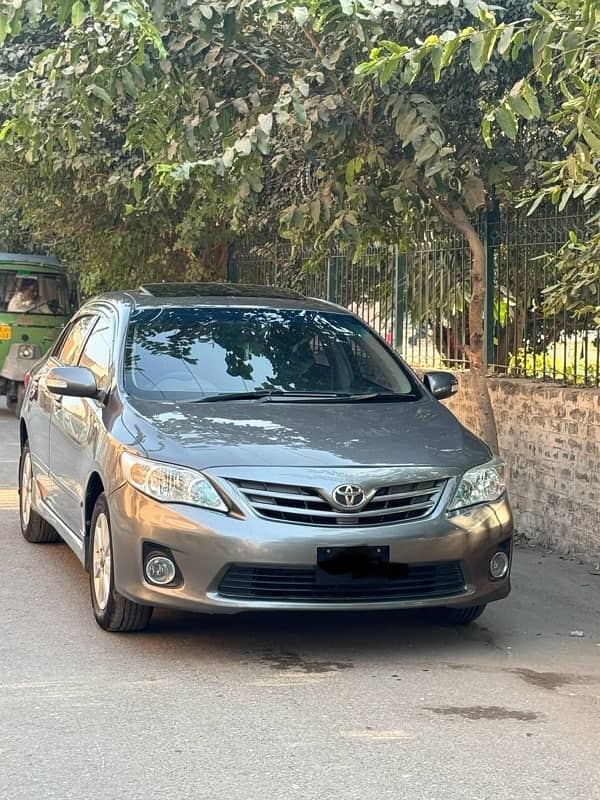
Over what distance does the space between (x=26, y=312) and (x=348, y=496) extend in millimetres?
13587

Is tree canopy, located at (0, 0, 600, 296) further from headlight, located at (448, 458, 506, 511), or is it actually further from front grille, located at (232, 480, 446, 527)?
front grille, located at (232, 480, 446, 527)

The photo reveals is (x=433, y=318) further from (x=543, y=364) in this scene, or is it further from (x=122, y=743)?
(x=122, y=743)

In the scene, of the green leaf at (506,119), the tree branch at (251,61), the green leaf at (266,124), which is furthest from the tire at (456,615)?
the tree branch at (251,61)

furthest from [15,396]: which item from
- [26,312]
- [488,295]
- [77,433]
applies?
[77,433]

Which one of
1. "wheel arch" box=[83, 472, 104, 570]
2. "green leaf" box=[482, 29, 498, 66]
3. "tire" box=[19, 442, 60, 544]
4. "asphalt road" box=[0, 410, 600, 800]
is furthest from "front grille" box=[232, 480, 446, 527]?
"tire" box=[19, 442, 60, 544]

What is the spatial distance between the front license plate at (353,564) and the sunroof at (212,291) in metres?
2.49

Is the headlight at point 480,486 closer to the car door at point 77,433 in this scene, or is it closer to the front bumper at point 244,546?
the front bumper at point 244,546

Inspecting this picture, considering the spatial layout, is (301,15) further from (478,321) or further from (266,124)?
(478,321)

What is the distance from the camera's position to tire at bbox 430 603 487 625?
20.8 ft

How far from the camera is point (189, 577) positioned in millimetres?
5586

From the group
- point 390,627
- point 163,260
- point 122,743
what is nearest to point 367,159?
point 390,627

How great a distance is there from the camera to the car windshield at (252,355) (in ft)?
22.0

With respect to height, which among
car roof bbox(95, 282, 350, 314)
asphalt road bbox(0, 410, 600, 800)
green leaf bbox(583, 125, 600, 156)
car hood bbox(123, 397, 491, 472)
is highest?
green leaf bbox(583, 125, 600, 156)

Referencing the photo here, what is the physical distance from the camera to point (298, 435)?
5957 mm
